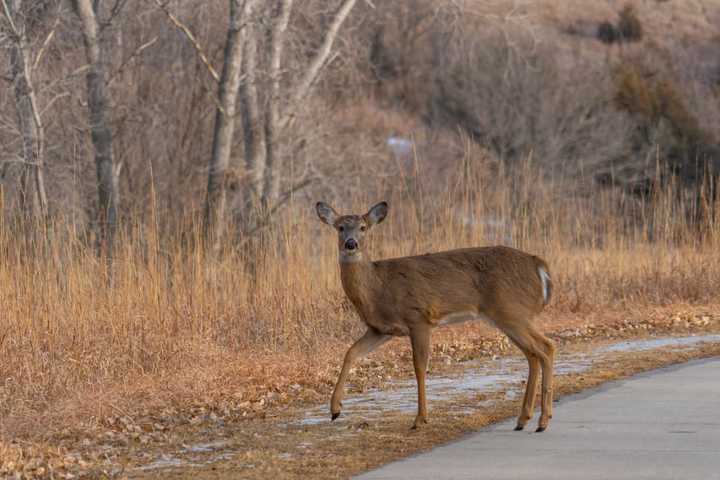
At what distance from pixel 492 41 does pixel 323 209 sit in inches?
1360

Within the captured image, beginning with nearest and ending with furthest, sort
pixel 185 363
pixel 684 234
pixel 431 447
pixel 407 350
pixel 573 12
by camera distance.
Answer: pixel 431 447 → pixel 185 363 → pixel 407 350 → pixel 684 234 → pixel 573 12

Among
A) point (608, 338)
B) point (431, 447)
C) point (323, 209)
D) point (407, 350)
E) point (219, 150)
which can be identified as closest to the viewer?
point (431, 447)

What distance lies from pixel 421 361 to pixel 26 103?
9689 mm

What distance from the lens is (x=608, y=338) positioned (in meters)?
13.3

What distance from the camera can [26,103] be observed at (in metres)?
16.6

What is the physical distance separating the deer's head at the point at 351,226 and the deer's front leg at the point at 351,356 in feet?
1.77

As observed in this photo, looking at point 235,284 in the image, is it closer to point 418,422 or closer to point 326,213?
point 326,213

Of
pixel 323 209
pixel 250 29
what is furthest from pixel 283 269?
pixel 250 29

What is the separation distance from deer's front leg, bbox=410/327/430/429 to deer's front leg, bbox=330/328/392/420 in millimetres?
287

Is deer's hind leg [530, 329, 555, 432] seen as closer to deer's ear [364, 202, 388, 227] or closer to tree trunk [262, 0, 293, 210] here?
deer's ear [364, 202, 388, 227]

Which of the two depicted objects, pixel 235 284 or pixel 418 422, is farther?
pixel 235 284

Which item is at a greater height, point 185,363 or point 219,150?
point 219,150

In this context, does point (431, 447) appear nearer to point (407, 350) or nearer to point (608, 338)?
point (407, 350)

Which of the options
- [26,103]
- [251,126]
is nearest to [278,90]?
[251,126]
